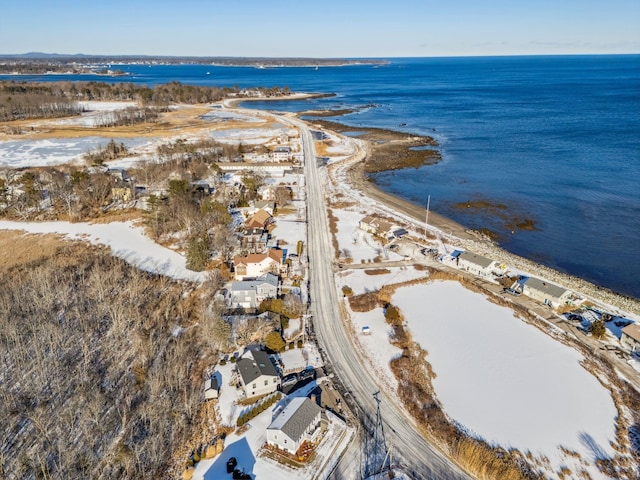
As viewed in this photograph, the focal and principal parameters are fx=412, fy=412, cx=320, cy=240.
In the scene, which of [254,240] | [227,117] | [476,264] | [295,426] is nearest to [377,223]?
[476,264]

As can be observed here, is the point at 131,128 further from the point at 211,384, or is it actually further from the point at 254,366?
the point at 254,366

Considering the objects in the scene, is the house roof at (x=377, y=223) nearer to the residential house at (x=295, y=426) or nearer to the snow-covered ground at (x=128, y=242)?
the snow-covered ground at (x=128, y=242)

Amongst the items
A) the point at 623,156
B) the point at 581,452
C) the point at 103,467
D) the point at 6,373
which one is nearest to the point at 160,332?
the point at 6,373

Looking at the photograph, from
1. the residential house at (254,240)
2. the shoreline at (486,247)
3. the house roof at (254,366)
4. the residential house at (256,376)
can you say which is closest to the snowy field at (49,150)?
the residential house at (254,240)

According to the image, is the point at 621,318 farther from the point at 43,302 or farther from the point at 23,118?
the point at 23,118

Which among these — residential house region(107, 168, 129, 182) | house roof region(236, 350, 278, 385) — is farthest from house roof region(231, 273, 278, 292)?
residential house region(107, 168, 129, 182)

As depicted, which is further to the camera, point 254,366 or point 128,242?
point 128,242

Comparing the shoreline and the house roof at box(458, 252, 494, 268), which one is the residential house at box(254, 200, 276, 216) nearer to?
the shoreline
